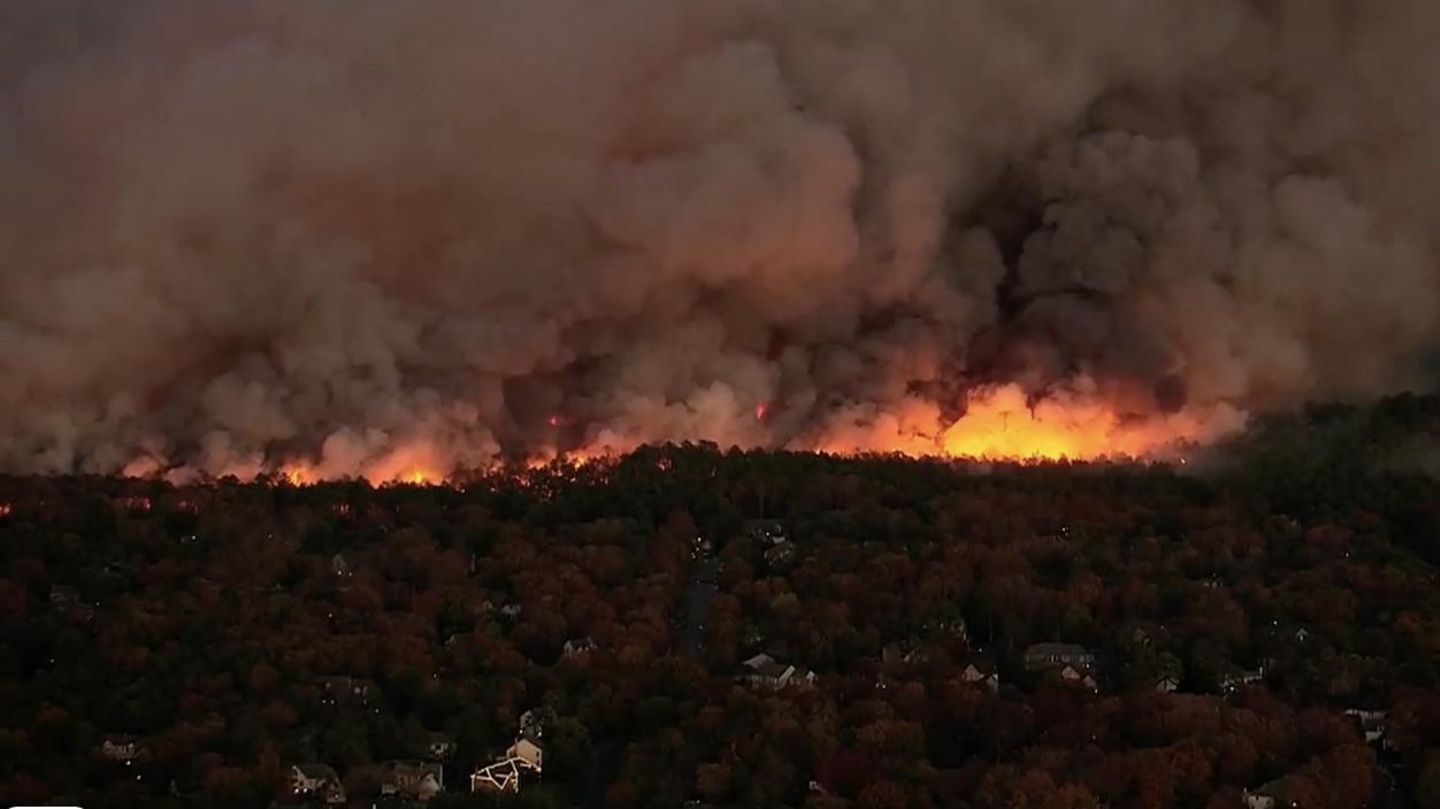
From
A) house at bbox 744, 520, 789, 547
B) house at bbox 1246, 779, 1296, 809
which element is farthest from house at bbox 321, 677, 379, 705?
house at bbox 1246, 779, 1296, 809

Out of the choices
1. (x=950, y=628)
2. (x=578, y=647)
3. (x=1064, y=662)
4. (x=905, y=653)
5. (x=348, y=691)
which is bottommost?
(x=348, y=691)

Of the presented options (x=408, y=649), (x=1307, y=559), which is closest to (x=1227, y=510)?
(x=1307, y=559)

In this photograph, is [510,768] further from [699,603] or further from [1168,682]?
[1168,682]

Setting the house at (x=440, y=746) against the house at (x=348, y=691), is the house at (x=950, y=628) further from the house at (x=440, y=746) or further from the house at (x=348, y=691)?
the house at (x=348, y=691)

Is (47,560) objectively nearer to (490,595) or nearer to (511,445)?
(490,595)

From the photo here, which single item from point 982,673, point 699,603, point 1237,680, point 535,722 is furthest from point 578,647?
point 1237,680

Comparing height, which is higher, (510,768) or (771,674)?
(771,674)

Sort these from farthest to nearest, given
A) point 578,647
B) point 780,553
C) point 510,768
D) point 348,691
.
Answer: point 780,553 → point 578,647 → point 348,691 → point 510,768
